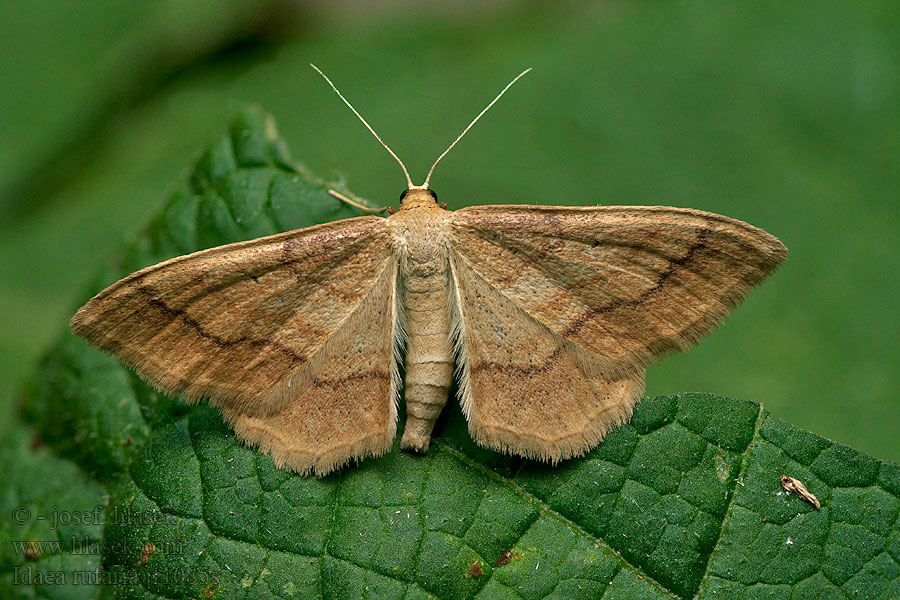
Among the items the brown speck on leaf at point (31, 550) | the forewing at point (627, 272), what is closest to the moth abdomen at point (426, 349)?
the forewing at point (627, 272)

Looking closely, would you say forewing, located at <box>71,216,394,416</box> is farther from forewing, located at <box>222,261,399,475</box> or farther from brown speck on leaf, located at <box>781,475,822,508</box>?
brown speck on leaf, located at <box>781,475,822,508</box>

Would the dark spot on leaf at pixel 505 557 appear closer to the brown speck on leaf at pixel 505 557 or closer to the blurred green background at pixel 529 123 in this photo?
the brown speck on leaf at pixel 505 557

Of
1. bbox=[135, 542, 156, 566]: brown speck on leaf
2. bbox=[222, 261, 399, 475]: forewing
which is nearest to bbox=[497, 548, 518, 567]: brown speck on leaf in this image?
bbox=[222, 261, 399, 475]: forewing

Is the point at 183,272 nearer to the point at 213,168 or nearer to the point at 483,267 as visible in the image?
the point at 213,168

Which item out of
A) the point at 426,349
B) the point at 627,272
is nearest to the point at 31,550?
the point at 426,349

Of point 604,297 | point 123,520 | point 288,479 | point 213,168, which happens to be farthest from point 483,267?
point 123,520

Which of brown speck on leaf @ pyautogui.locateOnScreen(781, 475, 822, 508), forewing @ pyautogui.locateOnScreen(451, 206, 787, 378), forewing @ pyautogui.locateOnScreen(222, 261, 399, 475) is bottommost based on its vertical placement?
forewing @ pyautogui.locateOnScreen(222, 261, 399, 475)

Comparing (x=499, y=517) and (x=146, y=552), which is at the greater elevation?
(x=499, y=517)

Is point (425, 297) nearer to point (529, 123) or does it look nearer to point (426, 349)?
point (426, 349)
